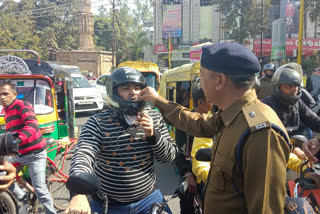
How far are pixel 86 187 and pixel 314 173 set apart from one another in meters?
1.65

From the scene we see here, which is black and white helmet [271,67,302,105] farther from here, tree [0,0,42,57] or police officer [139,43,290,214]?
tree [0,0,42,57]

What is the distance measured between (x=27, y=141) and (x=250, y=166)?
2.90 meters

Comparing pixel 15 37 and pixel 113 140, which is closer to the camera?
pixel 113 140

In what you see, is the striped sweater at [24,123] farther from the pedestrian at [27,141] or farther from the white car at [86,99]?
the white car at [86,99]

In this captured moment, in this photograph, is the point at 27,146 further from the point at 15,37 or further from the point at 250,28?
the point at 15,37

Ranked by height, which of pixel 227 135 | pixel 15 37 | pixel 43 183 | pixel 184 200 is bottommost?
pixel 43 183

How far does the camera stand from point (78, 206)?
1.54m

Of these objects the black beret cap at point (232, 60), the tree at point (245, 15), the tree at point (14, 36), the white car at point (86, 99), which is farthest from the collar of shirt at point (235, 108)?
the tree at point (14, 36)

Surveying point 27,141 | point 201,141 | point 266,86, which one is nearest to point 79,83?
point 266,86

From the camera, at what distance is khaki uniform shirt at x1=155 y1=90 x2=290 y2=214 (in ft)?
3.97

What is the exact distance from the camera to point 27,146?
11.2ft

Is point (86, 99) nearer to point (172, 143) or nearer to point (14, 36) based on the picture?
point (172, 143)

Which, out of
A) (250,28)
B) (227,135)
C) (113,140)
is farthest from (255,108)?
(250,28)

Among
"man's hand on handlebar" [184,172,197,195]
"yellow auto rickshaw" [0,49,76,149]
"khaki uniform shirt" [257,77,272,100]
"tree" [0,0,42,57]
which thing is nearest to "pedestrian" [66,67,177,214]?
"man's hand on handlebar" [184,172,197,195]
